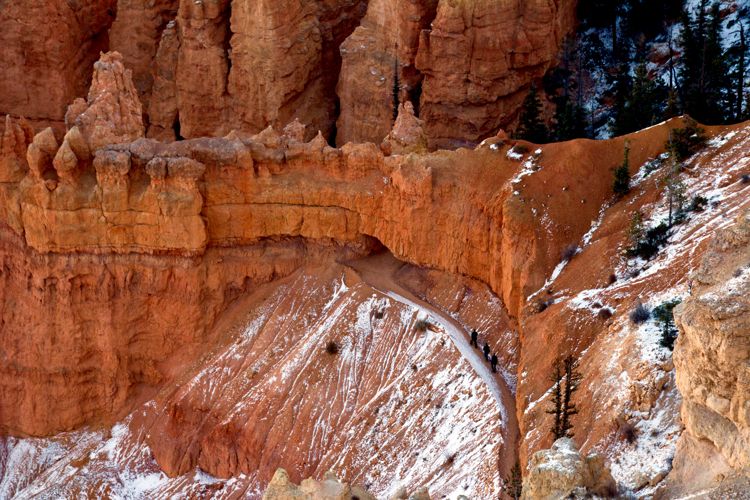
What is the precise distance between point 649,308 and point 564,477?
12007 mm

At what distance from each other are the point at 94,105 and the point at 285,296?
410 inches

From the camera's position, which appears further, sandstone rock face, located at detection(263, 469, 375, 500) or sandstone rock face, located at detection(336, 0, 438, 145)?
sandstone rock face, located at detection(336, 0, 438, 145)

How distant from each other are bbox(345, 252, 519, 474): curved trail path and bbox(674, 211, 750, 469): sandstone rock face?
13613mm

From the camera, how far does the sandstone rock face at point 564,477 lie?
74.1 feet

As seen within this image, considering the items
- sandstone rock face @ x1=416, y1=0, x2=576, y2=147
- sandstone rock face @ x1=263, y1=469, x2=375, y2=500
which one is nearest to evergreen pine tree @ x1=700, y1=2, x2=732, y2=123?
sandstone rock face @ x1=416, y1=0, x2=576, y2=147

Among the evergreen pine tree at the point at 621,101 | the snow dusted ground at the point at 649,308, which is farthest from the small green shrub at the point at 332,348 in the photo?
the evergreen pine tree at the point at 621,101

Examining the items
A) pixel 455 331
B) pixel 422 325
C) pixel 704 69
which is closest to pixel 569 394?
pixel 455 331

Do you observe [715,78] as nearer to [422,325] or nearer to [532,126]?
[532,126]

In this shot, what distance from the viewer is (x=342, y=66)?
60.3m

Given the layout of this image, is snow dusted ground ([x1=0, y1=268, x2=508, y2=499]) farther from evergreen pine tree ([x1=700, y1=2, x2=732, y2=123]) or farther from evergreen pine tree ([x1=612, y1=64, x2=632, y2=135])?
evergreen pine tree ([x1=700, y1=2, x2=732, y2=123])

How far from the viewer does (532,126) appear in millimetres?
54438

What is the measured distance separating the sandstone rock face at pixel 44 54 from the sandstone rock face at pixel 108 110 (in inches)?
660

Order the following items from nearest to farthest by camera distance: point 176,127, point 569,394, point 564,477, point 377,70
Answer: point 564,477, point 569,394, point 377,70, point 176,127

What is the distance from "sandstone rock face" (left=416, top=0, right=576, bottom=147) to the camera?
5638 cm
